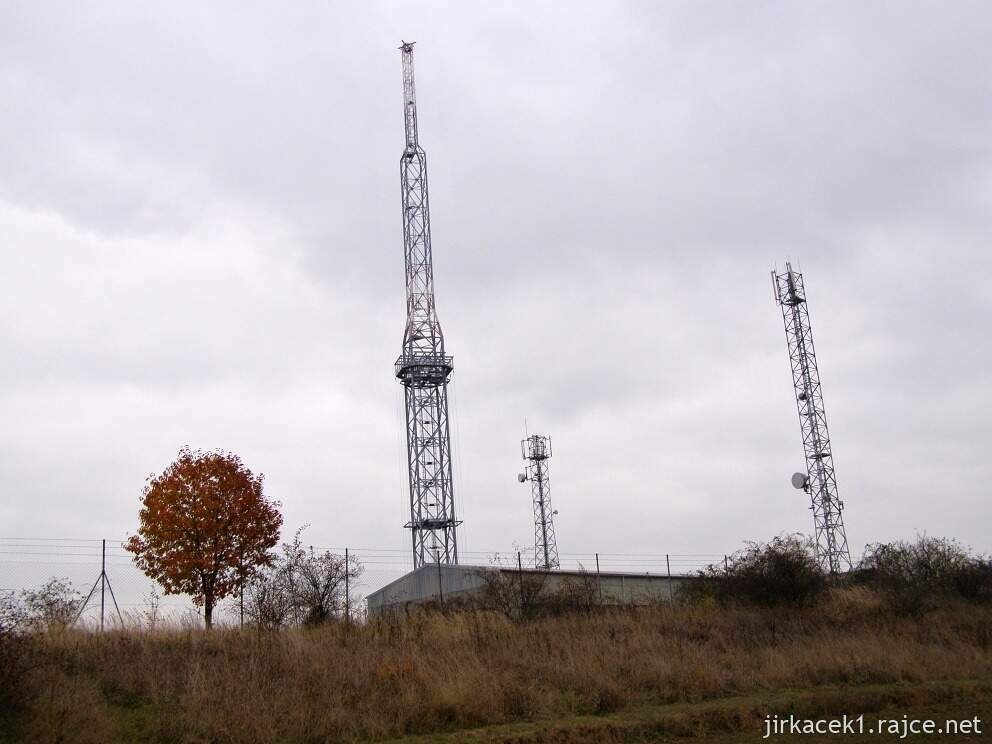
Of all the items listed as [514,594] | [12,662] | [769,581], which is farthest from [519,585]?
[12,662]

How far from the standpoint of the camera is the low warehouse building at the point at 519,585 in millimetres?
24625

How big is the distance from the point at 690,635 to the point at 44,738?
1334 cm

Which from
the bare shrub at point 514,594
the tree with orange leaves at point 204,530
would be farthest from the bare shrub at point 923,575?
the tree with orange leaves at point 204,530

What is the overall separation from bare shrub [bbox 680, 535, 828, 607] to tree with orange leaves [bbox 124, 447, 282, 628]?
14267 millimetres

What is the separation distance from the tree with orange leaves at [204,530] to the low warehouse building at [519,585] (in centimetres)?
456

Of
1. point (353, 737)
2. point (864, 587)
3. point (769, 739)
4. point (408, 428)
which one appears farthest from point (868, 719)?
point (408, 428)

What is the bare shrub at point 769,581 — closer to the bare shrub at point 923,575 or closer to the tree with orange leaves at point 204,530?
the bare shrub at point 923,575

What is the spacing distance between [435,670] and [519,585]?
9807mm

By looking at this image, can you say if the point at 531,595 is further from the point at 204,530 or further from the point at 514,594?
the point at 204,530

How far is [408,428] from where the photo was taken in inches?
1832

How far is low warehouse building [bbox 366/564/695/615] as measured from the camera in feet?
80.8

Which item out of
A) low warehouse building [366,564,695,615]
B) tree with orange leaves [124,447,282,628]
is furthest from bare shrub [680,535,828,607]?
tree with orange leaves [124,447,282,628]

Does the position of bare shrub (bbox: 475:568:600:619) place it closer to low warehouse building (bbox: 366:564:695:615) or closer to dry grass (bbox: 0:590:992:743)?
low warehouse building (bbox: 366:564:695:615)

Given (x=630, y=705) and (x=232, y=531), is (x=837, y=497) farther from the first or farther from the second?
(x=630, y=705)
